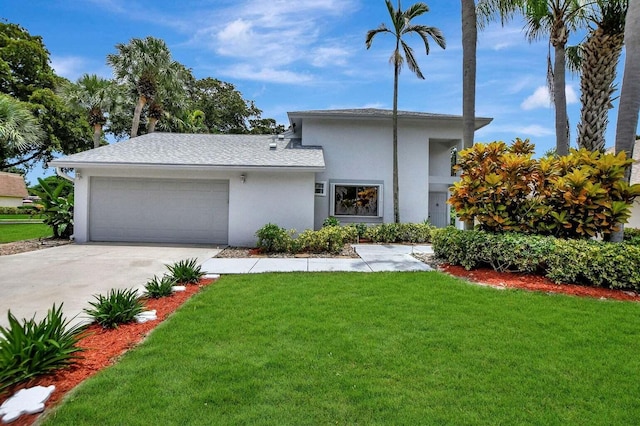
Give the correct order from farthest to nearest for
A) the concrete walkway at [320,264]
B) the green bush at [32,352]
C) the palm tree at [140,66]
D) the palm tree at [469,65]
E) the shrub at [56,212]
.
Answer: the palm tree at [140,66] → the shrub at [56,212] → the palm tree at [469,65] → the concrete walkway at [320,264] → the green bush at [32,352]

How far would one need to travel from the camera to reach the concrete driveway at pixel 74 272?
5.52m

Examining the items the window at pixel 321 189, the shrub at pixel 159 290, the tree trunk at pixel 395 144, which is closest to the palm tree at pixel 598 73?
the tree trunk at pixel 395 144

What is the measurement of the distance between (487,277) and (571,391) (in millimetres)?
4402

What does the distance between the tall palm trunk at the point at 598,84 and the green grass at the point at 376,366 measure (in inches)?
248

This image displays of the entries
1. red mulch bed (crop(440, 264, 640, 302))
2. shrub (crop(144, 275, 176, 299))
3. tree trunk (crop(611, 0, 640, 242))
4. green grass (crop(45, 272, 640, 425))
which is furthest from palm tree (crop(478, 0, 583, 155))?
shrub (crop(144, 275, 176, 299))

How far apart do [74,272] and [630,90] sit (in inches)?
499

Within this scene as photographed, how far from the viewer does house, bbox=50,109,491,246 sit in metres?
12.5

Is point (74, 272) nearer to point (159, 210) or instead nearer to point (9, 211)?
point (159, 210)

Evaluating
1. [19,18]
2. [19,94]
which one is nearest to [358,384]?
[19,94]

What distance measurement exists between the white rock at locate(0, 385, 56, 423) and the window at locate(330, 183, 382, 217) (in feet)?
38.8

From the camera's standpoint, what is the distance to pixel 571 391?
3051 millimetres

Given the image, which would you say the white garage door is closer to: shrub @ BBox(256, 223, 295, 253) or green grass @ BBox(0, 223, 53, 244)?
shrub @ BBox(256, 223, 295, 253)

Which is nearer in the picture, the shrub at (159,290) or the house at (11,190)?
the shrub at (159,290)

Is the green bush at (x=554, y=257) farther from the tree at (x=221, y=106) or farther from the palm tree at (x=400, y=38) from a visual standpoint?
the tree at (x=221, y=106)
